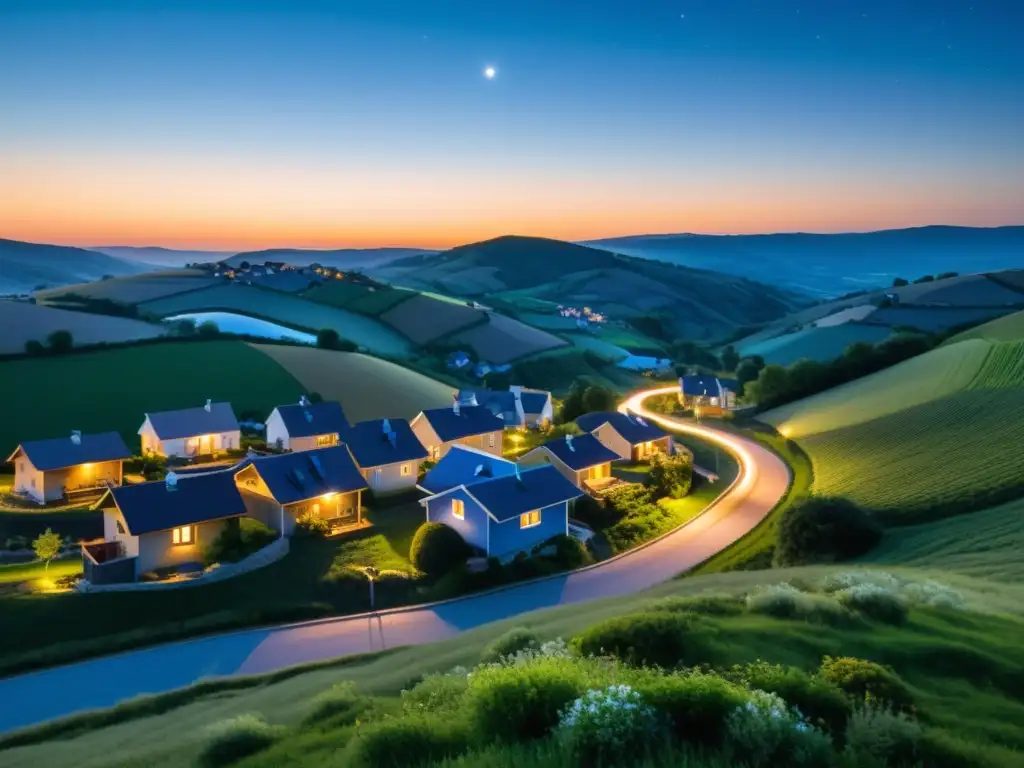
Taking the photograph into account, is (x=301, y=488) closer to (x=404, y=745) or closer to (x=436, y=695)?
(x=436, y=695)

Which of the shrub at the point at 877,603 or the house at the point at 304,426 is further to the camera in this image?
the house at the point at 304,426

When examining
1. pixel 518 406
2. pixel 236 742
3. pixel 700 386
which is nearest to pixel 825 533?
pixel 236 742

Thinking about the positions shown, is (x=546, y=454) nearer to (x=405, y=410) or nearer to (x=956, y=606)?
(x=405, y=410)

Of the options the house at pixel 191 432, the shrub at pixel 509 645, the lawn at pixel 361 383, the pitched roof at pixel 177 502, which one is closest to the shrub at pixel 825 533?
the shrub at pixel 509 645

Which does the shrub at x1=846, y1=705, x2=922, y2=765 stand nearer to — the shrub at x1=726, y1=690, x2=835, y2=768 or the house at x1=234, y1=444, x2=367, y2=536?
the shrub at x1=726, y1=690, x2=835, y2=768

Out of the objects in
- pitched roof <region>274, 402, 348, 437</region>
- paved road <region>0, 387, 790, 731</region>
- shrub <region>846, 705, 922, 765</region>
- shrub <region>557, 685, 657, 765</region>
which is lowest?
paved road <region>0, 387, 790, 731</region>

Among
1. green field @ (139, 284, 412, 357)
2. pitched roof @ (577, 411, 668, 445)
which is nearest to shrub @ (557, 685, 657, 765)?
pitched roof @ (577, 411, 668, 445)

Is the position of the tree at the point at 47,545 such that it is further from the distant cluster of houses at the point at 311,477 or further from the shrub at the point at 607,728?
the shrub at the point at 607,728
